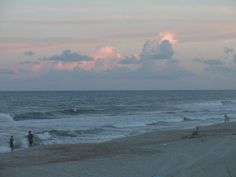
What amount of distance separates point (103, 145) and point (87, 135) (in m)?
11.2

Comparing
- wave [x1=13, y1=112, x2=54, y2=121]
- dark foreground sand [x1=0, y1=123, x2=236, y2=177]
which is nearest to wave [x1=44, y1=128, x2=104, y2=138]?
dark foreground sand [x1=0, y1=123, x2=236, y2=177]

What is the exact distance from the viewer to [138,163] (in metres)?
20.4

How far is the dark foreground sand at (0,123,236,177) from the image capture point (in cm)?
1819

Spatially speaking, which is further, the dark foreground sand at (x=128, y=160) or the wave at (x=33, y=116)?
the wave at (x=33, y=116)

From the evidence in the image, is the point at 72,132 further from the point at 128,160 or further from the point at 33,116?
the point at 33,116

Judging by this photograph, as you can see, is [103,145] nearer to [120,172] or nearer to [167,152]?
[167,152]

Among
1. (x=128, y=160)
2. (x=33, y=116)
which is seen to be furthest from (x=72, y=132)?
(x=33, y=116)

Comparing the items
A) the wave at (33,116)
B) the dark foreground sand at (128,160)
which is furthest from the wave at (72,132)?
the wave at (33,116)

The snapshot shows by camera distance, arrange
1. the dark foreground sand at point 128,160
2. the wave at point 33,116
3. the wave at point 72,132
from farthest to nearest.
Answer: the wave at point 33,116 < the wave at point 72,132 < the dark foreground sand at point 128,160

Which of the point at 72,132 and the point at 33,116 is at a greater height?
the point at 33,116

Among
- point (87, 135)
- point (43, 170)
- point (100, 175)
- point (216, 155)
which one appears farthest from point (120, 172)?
point (87, 135)

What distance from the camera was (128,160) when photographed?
2117 centimetres

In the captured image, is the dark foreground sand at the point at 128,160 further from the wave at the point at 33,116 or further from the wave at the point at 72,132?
the wave at the point at 33,116

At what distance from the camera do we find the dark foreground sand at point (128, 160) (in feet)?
59.7
